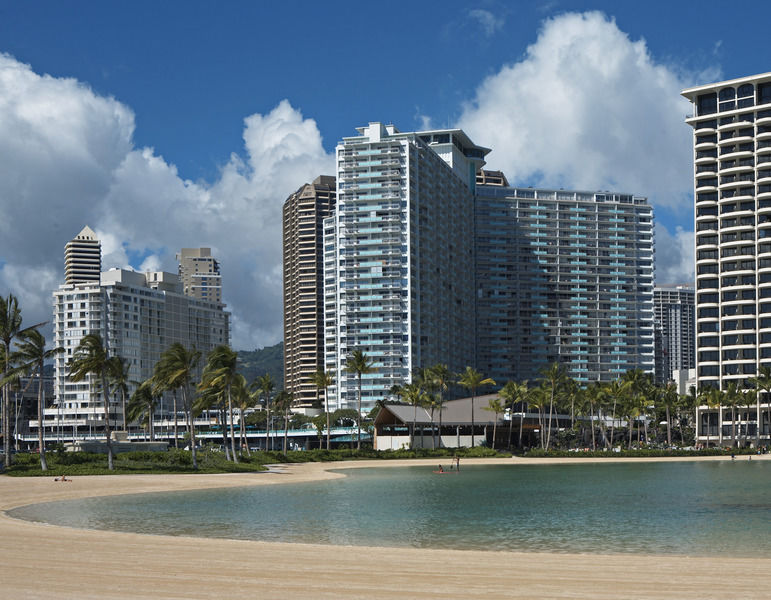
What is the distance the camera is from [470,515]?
50.9m

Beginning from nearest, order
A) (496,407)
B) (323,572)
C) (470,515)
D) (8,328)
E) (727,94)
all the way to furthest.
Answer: (323,572), (470,515), (8,328), (496,407), (727,94)

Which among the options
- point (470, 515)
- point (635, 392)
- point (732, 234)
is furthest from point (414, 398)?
point (470, 515)

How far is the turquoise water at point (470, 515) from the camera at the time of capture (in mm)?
38094

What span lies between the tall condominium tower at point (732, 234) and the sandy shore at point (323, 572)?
Result: 552 ft

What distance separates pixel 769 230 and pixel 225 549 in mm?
178925

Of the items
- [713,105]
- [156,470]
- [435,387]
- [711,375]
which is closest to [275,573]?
[156,470]

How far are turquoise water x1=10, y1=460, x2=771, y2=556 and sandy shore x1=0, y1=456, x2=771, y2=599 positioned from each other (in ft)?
18.8

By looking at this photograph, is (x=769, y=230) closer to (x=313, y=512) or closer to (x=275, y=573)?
Result: (x=313, y=512)

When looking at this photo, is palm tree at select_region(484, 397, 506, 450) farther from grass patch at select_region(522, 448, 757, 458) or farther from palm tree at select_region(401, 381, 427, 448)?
grass patch at select_region(522, 448, 757, 458)

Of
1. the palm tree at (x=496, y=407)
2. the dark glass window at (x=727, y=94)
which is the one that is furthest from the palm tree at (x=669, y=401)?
the dark glass window at (x=727, y=94)

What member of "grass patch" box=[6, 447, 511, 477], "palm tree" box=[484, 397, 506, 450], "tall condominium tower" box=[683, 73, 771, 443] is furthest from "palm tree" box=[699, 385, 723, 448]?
"grass patch" box=[6, 447, 511, 477]

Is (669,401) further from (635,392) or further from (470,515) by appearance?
(470,515)

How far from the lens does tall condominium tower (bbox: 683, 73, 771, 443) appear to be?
187250mm

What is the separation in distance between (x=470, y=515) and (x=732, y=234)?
158 meters
